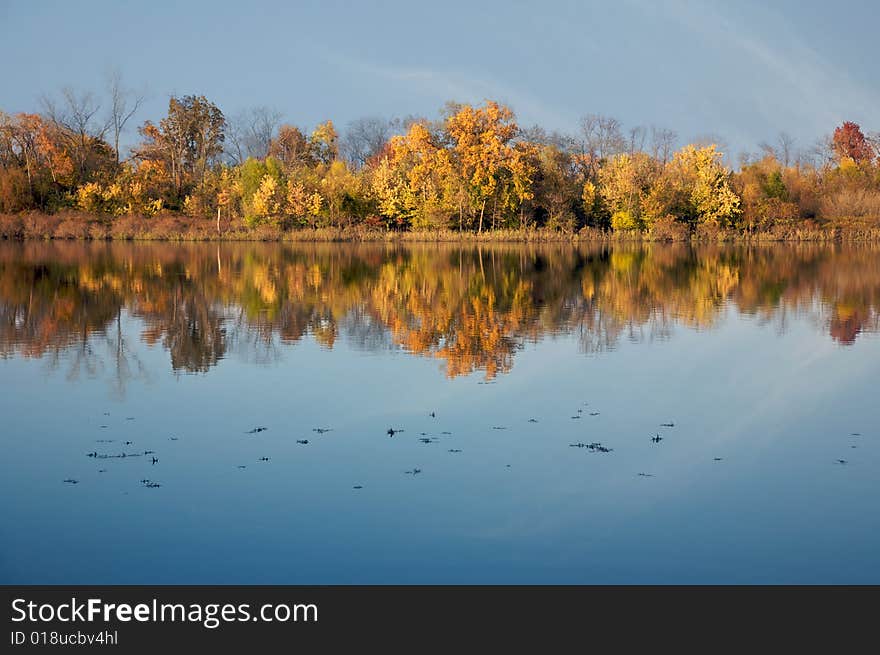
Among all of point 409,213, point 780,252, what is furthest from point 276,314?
point 409,213

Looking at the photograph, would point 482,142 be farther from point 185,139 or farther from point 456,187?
point 185,139

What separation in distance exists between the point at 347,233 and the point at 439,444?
178 ft

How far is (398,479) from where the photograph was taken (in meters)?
8.41

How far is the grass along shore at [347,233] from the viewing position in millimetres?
62125

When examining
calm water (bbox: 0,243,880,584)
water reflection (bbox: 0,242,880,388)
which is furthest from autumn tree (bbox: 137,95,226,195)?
calm water (bbox: 0,243,880,584)

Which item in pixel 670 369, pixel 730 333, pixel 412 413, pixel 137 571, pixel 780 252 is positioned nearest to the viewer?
pixel 137 571

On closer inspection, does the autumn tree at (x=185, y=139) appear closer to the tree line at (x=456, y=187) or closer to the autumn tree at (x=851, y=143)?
the tree line at (x=456, y=187)

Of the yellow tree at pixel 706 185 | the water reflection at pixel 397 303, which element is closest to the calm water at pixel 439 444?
the water reflection at pixel 397 303

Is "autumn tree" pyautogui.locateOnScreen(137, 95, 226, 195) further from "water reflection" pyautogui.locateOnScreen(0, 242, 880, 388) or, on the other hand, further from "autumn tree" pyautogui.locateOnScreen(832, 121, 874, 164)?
"autumn tree" pyautogui.locateOnScreen(832, 121, 874, 164)

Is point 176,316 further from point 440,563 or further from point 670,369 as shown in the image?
point 440,563

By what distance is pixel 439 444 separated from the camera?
9562 millimetres

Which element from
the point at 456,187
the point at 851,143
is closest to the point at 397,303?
the point at 456,187

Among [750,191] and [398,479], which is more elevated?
[750,191]

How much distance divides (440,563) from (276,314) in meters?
14.5
